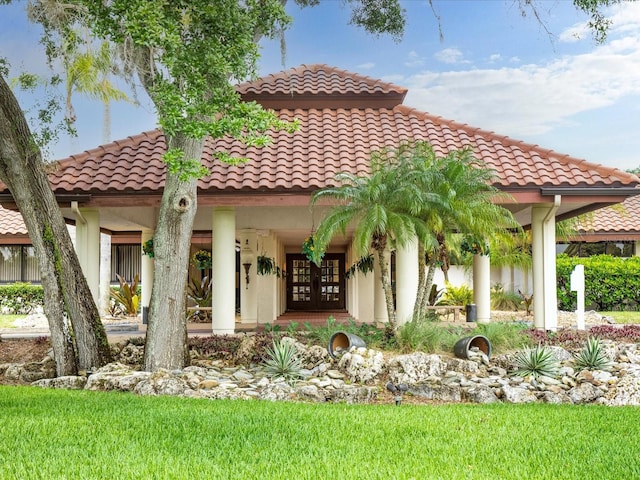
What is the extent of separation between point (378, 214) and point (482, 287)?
8.31m

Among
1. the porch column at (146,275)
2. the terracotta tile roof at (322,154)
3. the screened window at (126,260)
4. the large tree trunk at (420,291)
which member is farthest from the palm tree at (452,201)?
the screened window at (126,260)

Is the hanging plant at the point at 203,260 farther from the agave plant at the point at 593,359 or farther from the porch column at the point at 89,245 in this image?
the agave plant at the point at 593,359

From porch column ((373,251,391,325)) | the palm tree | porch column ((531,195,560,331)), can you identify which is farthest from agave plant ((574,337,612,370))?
porch column ((373,251,391,325))

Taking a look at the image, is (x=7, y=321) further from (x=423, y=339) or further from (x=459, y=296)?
(x=423, y=339)

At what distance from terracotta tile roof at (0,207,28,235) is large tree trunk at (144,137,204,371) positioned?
653 inches

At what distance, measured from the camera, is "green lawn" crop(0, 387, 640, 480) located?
17.8 ft

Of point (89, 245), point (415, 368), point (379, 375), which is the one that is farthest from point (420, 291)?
point (89, 245)

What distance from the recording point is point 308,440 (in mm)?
6367

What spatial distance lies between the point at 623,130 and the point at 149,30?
82.4 feet

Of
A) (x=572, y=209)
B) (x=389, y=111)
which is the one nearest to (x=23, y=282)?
(x=389, y=111)

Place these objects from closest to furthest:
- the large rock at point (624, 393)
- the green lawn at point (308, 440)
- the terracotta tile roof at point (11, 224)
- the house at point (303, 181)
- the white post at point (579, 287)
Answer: the green lawn at point (308, 440) < the large rock at point (624, 393) < the house at point (303, 181) < the white post at point (579, 287) < the terracotta tile roof at point (11, 224)

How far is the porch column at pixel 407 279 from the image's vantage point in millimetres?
13297

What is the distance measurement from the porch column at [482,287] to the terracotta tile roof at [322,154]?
4.16 metres

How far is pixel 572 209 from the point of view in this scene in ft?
51.2
